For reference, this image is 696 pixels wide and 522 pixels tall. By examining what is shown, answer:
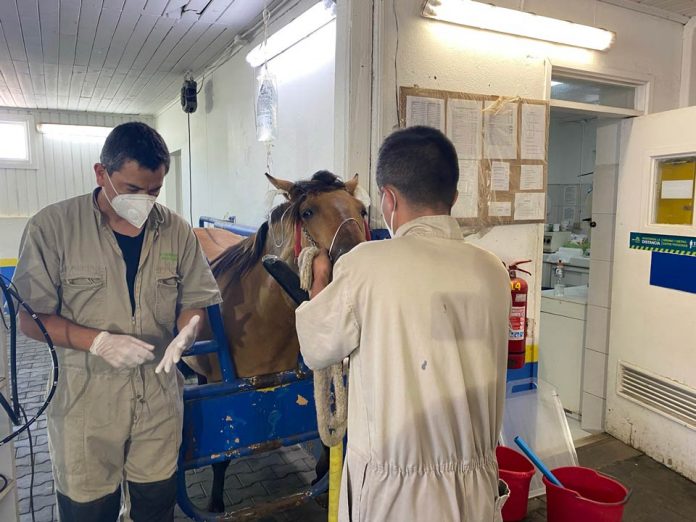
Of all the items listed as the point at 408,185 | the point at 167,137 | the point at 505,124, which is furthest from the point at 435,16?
the point at 167,137

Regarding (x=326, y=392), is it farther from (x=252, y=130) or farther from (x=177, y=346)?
(x=252, y=130)

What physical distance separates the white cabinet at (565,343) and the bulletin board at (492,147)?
3.54 ft

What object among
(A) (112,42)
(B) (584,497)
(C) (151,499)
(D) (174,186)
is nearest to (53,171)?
(D) (174,186)

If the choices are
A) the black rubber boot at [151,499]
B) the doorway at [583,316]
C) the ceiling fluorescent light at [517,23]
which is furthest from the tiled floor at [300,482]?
the ceiling fluorescent light at [517,23]

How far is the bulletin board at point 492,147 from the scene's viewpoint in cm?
255

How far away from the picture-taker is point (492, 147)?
2752 mm

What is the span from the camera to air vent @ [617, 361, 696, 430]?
2.89 m

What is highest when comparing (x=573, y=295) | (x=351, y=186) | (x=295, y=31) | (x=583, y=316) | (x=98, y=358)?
(x=295, y=31)

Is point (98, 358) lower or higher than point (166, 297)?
lower

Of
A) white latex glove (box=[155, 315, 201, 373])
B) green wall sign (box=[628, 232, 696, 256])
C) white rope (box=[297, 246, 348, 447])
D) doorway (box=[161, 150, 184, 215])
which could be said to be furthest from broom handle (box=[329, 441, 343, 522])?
doorway (box=[161, 150, 184, 215])

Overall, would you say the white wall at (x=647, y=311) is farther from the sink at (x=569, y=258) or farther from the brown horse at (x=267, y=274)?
the brown horse at (x=267, y=274)

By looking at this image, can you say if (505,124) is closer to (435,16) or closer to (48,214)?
(435,16)

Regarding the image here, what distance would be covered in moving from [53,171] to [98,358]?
24.4 ft

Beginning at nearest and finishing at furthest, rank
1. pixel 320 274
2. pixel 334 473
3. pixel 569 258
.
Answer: pixel 320 274
pixel 334 473
pixel 569 258
